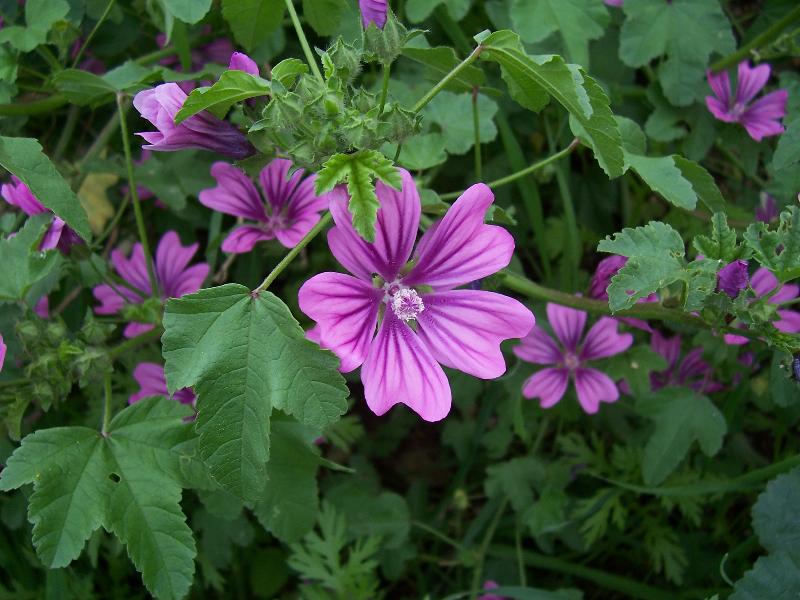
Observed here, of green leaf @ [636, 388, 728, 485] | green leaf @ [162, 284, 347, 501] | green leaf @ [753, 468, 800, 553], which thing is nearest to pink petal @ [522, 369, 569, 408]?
green leaf @ [636, 388, 728, 485]

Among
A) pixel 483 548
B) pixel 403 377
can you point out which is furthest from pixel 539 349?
pixel 403 377

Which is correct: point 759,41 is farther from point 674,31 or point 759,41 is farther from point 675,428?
point 675,428

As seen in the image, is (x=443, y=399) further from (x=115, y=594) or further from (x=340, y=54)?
(x=115, y=594)

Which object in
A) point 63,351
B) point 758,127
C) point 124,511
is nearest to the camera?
point 124,511

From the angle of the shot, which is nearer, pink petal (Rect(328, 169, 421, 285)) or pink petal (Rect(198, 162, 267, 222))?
pink petal (Rect(328, 169, 421, 285))

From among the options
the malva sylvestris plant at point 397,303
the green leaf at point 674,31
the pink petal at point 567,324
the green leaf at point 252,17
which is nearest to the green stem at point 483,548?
the malva sylvestris plant at point 397,303

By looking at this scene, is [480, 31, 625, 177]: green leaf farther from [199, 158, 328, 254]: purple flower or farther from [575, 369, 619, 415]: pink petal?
[575, 369, 619, 415]: pink petal

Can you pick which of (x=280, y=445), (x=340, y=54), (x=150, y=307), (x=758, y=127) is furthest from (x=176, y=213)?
(x=758, y=127)
